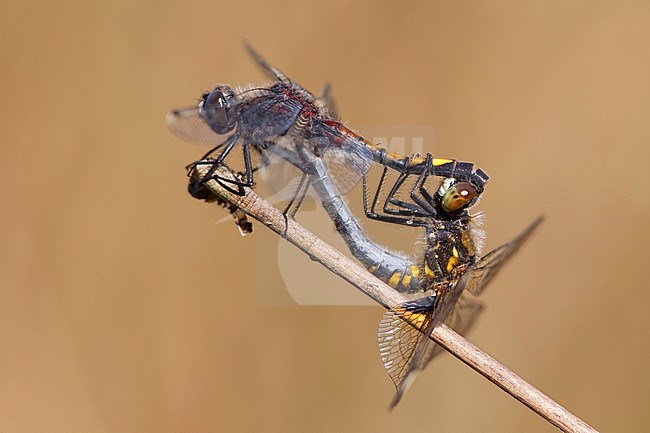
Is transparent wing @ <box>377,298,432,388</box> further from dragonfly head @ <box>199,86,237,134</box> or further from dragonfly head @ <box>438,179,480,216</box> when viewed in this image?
dragonfly head @ <box>199,86,237,134</box>

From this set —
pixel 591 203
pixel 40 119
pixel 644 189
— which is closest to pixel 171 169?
pixel 40 119

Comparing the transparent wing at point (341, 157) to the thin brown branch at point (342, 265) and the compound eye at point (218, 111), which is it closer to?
the compound eye at point (218, 111)

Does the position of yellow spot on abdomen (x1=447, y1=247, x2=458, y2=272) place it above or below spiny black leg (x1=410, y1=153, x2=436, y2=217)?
below

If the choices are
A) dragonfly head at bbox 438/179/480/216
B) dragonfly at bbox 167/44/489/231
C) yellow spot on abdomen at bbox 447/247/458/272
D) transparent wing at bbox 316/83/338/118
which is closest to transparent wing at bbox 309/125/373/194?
dragonfly at bbox 167/44/489/231

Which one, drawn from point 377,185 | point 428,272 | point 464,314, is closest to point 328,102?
point 377,185

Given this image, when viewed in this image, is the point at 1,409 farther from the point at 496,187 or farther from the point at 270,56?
the point at 496,187

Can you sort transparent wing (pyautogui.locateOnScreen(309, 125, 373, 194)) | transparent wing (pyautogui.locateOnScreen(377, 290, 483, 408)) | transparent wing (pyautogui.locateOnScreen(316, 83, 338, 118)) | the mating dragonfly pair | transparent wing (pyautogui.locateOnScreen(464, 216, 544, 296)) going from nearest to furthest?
transparent wing (pyautogui.locateOnScreen(377, 290, 483, 408)) → the mating dragonfly pair → transparent wing (pyautogui.locateOnScreen(464, 216, 544, 296)) → transparent wing (pyautogui.locateOnScreen(309, 125, 373, 194)) → transparent wing (pyautogui.locateOnScreen(316, 83, 338, 118))

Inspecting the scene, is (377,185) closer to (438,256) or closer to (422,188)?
(422,188)
